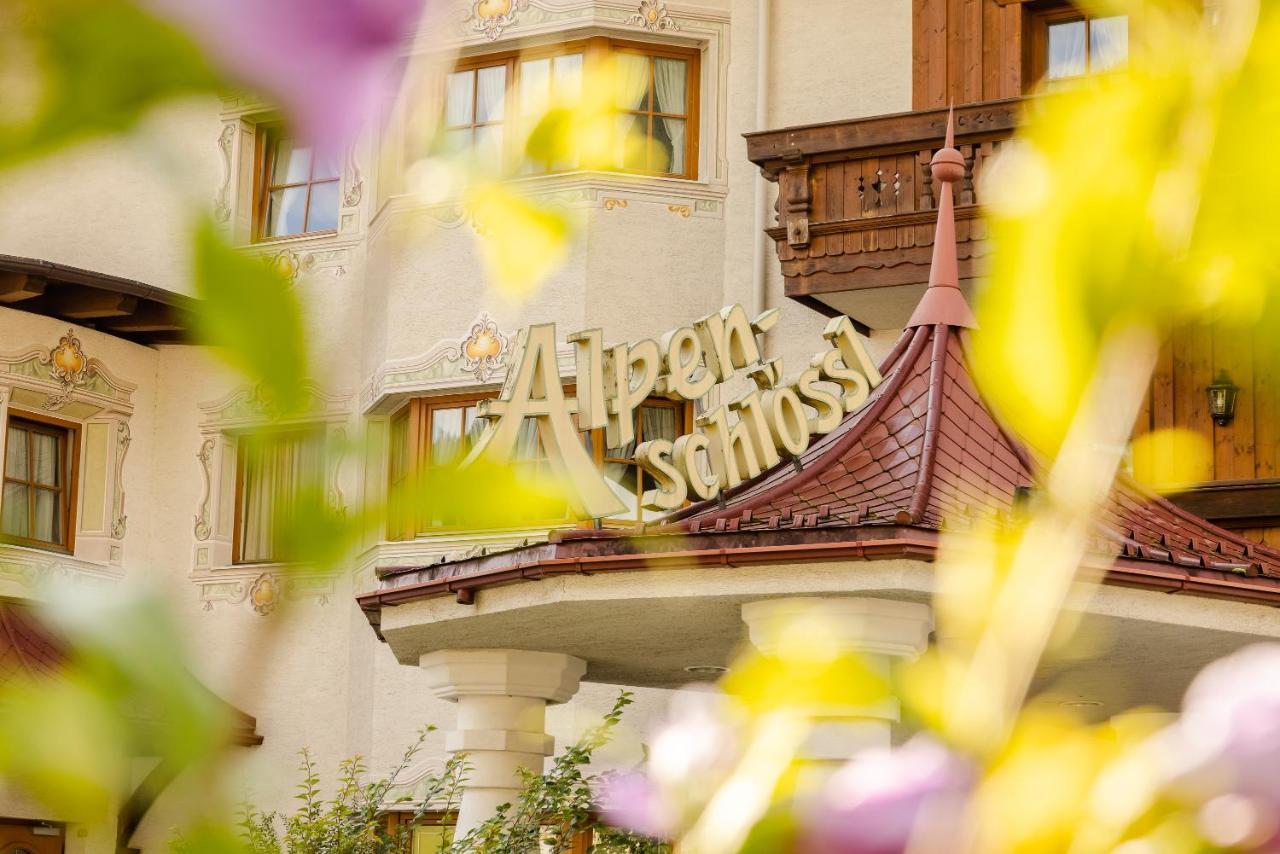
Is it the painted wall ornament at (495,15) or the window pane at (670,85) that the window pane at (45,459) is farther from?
the window pane at (670,85)

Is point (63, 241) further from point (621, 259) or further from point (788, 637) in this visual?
point (788, 637)

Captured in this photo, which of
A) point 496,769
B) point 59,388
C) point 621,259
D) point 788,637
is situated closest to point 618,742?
point 621,259

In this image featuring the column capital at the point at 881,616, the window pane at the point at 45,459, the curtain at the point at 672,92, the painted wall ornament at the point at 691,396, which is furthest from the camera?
the window pane at the point at 45,459

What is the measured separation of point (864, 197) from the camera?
42.3 feet

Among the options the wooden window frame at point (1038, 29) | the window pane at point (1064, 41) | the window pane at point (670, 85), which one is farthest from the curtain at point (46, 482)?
A: the window pane at point (1064, 41)

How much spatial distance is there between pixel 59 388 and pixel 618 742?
222 inches

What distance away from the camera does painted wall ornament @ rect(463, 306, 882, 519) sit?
9188mm

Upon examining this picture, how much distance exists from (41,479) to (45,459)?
0.58 feet

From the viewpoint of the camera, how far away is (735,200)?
15141 mm

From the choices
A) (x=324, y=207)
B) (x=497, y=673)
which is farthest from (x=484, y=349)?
(x=497, y=673)

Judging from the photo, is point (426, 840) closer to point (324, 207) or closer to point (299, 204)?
point (324, 207)

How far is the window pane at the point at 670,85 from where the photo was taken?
15.6 meters

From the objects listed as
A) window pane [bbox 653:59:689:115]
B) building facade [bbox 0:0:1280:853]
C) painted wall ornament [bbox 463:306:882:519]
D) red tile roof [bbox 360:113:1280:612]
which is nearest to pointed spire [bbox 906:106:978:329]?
red tile roof [bbox 360:113:1280:612]

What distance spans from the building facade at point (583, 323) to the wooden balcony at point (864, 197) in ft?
0.06
